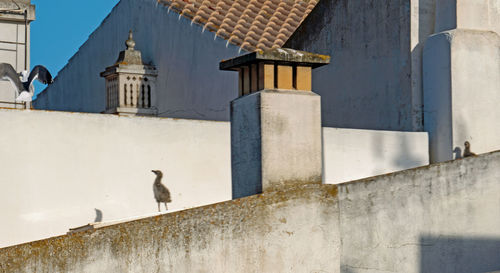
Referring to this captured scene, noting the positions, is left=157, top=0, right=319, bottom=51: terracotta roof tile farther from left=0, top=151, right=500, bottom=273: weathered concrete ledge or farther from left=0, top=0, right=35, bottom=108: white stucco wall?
left=0, top=151, right=500, bottom=273: weathered concrete ledge

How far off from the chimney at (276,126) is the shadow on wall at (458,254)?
117cm

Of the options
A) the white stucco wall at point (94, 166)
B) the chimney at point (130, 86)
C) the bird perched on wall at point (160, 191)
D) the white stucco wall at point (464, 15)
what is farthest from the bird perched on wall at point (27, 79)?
the white stucco wall at point (464, 15)

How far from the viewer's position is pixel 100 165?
445 inches

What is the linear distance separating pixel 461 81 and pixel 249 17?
201 inches

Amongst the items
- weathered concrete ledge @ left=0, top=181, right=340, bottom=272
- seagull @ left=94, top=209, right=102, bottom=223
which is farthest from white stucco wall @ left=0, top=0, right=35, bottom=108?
weathered concrete ledge @ left=0, top=181, right=340, bottom=272

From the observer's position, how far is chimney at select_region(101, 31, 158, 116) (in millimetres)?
15961

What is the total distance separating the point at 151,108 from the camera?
653 inches

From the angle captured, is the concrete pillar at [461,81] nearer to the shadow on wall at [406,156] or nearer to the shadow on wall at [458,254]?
the shadow on wall at [406,156]

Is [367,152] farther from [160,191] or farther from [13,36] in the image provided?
[13,36]

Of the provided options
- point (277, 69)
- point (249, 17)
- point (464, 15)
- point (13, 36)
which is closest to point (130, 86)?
point (249, 17)

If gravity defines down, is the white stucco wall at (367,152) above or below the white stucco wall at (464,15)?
below

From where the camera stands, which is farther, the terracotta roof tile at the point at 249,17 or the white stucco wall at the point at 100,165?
the terracotta roof tile at the point at 249,17

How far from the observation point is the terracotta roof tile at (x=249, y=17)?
15.9 metres

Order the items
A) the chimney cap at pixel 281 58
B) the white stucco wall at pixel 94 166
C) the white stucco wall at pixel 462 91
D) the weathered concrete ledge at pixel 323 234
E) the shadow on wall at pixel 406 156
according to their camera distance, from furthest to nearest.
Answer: the shadow on wall at pixel 406 156 < the white stucco wall at pixel 462 91 < the white stucco wall at pixel 94 166 < the chimney cap at pixel 281 58 < the weathered concrete ledge at pixel 323 234
